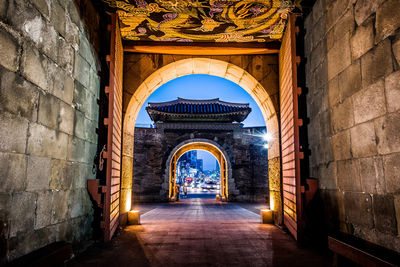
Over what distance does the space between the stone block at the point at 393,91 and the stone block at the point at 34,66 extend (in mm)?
3450

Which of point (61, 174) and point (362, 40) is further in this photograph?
point (61, 174)

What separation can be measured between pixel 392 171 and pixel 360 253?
2.71 ft

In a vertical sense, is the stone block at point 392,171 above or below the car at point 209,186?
above

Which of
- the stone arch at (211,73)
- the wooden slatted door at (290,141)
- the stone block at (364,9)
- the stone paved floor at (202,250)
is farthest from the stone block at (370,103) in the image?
the stone arch at (211,73)

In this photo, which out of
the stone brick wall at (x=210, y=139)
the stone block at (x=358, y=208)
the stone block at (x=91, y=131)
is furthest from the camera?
the stone brick wall at (x=210, y=139)

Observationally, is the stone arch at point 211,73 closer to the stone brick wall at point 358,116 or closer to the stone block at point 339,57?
the stone brick wall at point 358,116

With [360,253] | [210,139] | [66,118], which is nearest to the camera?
[360,253]

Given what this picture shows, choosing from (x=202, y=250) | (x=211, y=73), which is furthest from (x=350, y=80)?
(x=211, y=73)

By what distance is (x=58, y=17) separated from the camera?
303cm

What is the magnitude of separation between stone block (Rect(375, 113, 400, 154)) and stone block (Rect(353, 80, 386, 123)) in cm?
10

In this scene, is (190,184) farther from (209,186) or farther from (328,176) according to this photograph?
(328,176)

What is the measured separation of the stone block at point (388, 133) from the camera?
2.26 meters

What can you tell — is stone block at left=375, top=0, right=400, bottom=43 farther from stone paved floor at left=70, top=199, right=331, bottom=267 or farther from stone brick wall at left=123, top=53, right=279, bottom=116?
stone brick wall at left=123, top=53, right=279, bottom=116

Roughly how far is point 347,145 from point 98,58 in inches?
162
